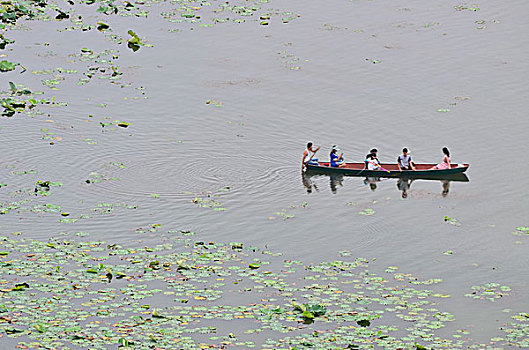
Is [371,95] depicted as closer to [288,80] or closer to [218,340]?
[288,80]

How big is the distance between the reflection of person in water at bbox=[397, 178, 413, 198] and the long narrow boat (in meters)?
0.16

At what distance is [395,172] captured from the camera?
26016 mm

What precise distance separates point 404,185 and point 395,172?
1.70 ft

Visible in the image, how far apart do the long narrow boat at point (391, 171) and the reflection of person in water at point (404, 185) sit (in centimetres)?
16

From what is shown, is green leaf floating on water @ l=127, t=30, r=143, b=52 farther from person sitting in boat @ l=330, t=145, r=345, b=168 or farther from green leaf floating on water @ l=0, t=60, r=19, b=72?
person sitting in boat @ l=330, t=145, r=345, b=168

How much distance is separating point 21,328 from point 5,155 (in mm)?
10809

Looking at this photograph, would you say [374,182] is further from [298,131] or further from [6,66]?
[6,66]

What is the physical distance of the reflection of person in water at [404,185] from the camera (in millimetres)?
25234

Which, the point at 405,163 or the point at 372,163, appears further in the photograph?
the point at 405,163

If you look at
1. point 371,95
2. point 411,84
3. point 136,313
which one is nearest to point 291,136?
point 371,95

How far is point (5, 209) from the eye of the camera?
2219cm

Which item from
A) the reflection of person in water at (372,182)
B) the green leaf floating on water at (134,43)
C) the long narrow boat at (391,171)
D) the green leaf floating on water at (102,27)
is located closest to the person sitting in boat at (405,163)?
the long narrow boat at (391,171)

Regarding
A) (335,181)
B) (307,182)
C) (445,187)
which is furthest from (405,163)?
(307,182)

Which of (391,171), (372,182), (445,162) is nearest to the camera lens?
(372,182)
